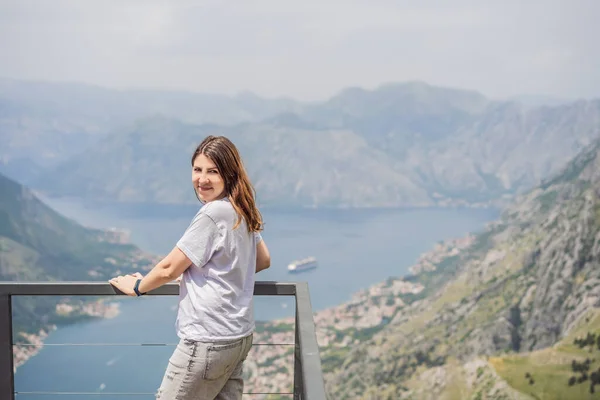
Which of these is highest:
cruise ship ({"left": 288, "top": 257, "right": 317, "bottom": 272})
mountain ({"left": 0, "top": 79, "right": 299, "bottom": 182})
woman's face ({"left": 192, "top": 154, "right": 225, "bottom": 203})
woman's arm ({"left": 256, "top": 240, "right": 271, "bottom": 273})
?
mountain ({"left": 0, "top": 79, "right": 299, "bottom": 182})

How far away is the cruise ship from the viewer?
41469 millimetres

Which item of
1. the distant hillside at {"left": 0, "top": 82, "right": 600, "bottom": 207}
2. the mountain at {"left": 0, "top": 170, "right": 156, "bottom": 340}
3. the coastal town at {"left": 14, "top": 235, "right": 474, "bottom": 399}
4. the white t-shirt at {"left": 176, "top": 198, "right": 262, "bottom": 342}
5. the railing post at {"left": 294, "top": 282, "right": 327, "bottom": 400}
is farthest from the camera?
the distant hillside at {"left": 0, "top": 82, "right": 600, "bottom": 207}

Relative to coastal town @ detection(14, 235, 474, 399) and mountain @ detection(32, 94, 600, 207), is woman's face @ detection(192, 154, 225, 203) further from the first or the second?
mountain @ detection(32, 94, 600, 207)

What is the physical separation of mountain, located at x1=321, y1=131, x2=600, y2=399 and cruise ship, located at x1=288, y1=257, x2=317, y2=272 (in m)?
7.59

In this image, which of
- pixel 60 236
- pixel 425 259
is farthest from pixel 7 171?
pixel 425 259

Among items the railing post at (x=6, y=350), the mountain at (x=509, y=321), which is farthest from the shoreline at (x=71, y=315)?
the railing post at (x=6, y=350)

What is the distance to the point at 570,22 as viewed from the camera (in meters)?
34.7

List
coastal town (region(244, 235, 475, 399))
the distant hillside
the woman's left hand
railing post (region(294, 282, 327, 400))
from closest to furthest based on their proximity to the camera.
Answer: railing post (region(294, 282, 327, 400)) < the woman's left hand < coastal town (region(244, 235, 475, 399)) < the distant hillside

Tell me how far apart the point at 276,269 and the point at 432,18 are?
1907cm

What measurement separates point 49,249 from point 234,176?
138 feet

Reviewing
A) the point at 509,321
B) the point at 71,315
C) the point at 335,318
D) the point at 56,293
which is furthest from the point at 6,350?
the point at 71,315

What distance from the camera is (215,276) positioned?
4.64 ft

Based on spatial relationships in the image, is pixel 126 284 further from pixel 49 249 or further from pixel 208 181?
pixel 49 249

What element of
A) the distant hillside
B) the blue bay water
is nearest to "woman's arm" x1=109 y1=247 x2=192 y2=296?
the blue bay water
